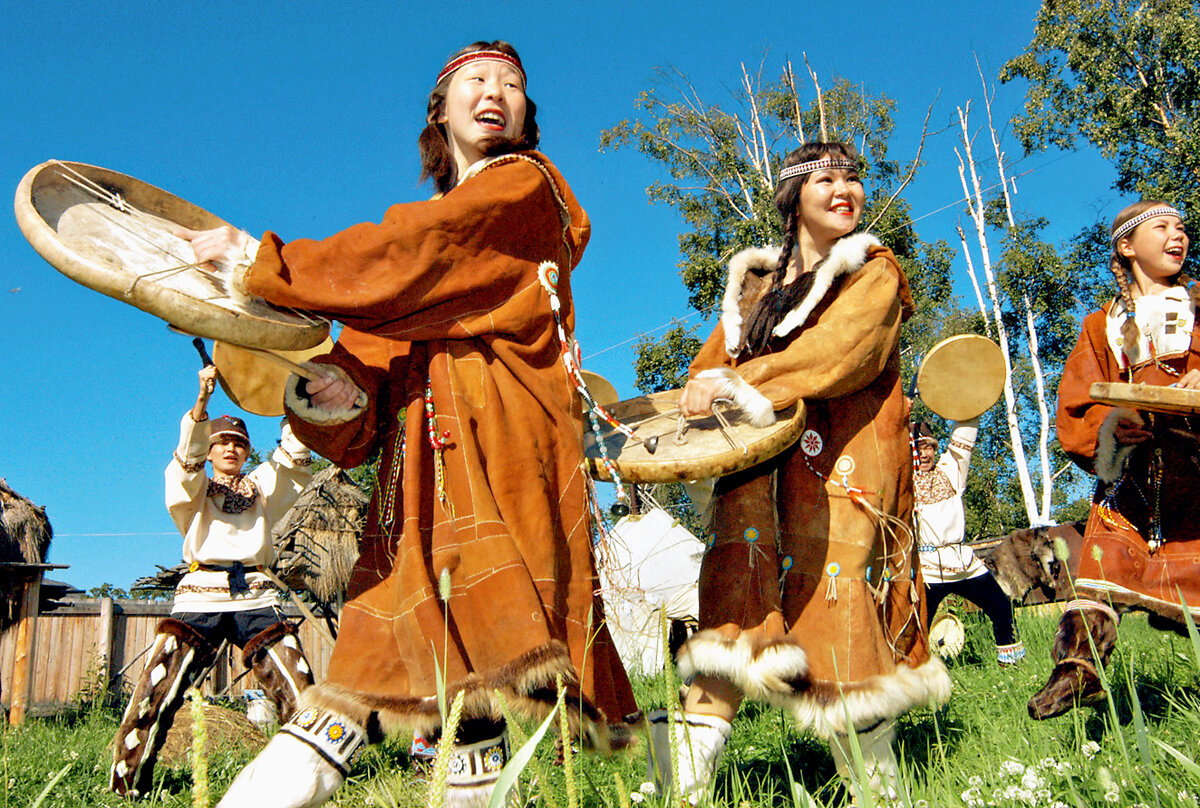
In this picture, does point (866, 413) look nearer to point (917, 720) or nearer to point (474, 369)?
point (474, 369)

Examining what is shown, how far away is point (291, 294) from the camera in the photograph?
6.95ft

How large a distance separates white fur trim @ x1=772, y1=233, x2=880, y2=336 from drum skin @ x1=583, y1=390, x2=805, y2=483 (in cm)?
36

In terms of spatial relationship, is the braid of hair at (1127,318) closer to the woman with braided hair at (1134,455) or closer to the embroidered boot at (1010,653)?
the woman with braided hair at (1134,455)

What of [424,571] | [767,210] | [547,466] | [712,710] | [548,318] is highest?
[767,210]

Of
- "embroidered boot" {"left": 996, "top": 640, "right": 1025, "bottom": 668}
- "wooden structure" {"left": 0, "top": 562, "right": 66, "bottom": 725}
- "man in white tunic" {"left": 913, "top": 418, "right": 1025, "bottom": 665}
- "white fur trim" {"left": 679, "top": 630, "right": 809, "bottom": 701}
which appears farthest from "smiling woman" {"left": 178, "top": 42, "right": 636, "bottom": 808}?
"wooden structure" {"left": 0, "top": 562, "right": 66, "bottom": 725}

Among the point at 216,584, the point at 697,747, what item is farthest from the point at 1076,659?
the point at 216,584

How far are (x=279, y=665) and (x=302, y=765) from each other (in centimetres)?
282

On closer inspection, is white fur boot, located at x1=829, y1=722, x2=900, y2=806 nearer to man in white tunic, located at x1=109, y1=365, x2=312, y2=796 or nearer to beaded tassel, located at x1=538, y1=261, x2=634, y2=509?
beaded tassel, located at x1=538, y1=261, x2=634, y2=509

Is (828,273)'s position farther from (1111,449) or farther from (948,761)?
(948,761)

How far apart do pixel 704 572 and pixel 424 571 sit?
98 centimetres

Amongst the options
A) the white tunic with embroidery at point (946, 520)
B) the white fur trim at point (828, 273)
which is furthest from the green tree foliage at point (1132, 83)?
the white fur trim at point (828, 273)

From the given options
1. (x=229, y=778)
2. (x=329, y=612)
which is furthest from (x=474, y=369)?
(x=329, y=612)

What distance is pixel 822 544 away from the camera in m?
2.64

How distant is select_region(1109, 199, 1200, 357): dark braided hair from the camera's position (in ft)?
10.7
